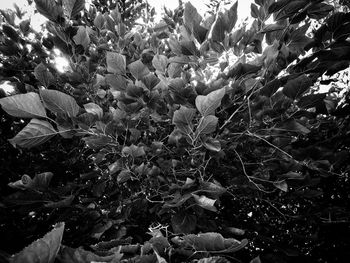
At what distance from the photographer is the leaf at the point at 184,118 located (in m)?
1.05

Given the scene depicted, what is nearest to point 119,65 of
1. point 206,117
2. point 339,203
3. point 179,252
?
point 206,117

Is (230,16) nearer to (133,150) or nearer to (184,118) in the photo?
(184,118)

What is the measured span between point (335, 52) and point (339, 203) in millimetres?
1920

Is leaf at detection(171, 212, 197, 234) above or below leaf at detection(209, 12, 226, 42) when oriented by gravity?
below

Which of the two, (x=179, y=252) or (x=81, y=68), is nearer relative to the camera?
(x=179, y=252)

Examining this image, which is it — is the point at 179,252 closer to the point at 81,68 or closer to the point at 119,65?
the point at 119,65

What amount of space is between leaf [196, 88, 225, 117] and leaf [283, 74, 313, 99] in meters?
0.32

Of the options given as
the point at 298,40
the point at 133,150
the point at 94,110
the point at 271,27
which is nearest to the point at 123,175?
the point at 133,150

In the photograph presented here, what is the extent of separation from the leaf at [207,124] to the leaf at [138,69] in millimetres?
375

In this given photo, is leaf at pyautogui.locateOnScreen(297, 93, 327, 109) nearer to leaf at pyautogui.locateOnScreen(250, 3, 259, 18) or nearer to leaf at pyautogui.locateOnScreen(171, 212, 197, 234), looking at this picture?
leaf at pyautogui.locateOnScreen(250, 3, 259, 18)

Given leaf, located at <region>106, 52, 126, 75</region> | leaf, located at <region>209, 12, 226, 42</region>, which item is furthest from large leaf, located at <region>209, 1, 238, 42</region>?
leaf, located at <region>106, 52, 126, 75</region>

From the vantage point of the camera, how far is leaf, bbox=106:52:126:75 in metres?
1.18

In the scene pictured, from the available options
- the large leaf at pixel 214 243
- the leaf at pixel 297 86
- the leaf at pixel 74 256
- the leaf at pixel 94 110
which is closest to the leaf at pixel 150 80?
the leaf at pixel 94 110

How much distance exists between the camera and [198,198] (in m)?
1.09
